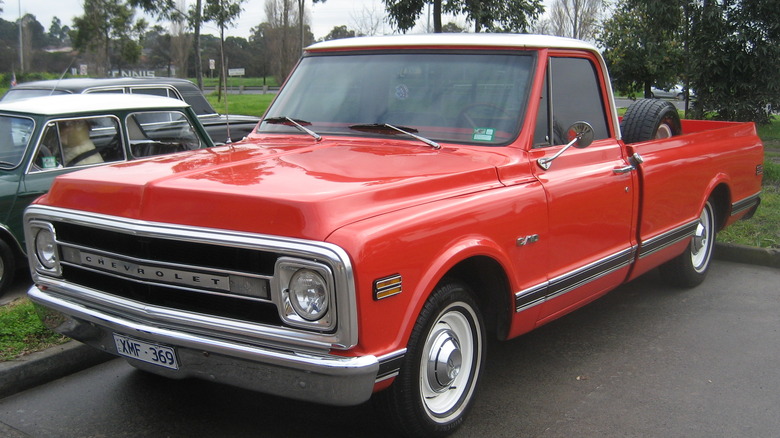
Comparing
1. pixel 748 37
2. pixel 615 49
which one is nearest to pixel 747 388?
pixel 748 37

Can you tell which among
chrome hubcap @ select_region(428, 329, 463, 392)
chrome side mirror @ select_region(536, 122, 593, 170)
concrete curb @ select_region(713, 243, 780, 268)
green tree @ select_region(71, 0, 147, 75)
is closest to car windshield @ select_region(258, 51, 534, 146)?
chrome side mirror @ select_region(536, 122, 593, 170)

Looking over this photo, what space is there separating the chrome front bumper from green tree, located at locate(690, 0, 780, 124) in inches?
412

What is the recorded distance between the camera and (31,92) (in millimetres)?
9594

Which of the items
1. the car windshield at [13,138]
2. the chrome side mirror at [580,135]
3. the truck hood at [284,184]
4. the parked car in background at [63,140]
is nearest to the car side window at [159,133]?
the parked car in background at [63,140]

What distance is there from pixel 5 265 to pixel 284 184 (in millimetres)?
3753

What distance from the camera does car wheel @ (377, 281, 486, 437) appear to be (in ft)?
10.6

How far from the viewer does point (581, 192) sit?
14.1 ft

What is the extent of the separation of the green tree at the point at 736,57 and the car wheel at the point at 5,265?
10.2 m

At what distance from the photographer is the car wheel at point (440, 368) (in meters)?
3.23

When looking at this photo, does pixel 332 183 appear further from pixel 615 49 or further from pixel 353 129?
pixel 615 49

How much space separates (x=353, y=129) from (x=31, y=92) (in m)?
6.93

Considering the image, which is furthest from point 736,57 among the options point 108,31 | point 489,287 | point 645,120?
point 108,31

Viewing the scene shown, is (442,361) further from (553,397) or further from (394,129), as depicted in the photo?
(394,129)

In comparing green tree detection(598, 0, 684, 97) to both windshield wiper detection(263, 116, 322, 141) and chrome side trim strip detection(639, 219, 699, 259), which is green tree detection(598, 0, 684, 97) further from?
windshield wiper detection(263, 116, 322, 141)
